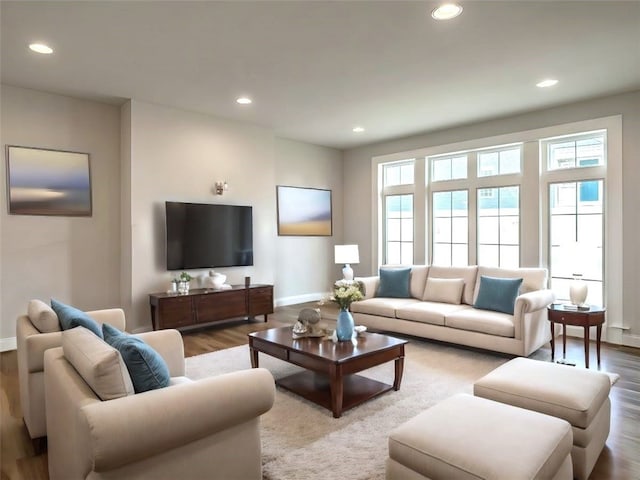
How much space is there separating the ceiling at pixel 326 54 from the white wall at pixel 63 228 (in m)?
0.27

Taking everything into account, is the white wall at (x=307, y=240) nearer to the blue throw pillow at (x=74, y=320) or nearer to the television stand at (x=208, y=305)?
→ the television stand at (x=208, y=305)

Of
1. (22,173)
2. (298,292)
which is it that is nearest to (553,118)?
(298,292)

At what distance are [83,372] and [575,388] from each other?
2439 millimetres

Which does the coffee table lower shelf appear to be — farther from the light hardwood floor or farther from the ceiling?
the ceiling

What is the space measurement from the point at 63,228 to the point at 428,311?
4.41m

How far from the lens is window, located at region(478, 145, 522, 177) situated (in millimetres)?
5688

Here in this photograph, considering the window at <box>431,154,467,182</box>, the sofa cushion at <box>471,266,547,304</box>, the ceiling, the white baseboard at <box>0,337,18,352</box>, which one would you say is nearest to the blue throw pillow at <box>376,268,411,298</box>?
the sofa cushion at <box>471,266,547,304</box>

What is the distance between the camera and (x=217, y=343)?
4.82m

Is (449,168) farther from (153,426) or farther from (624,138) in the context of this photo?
(153,426)

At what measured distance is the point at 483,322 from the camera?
415 cm

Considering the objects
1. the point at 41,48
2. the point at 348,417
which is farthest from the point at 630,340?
the point at 41,48

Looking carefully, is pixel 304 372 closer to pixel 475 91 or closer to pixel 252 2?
pixel 252 2

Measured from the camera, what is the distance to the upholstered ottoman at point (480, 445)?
1537 millimetres

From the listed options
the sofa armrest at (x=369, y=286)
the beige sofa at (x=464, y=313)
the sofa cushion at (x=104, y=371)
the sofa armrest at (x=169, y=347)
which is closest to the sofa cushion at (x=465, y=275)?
the beige sofa at (x=464, y=313)
